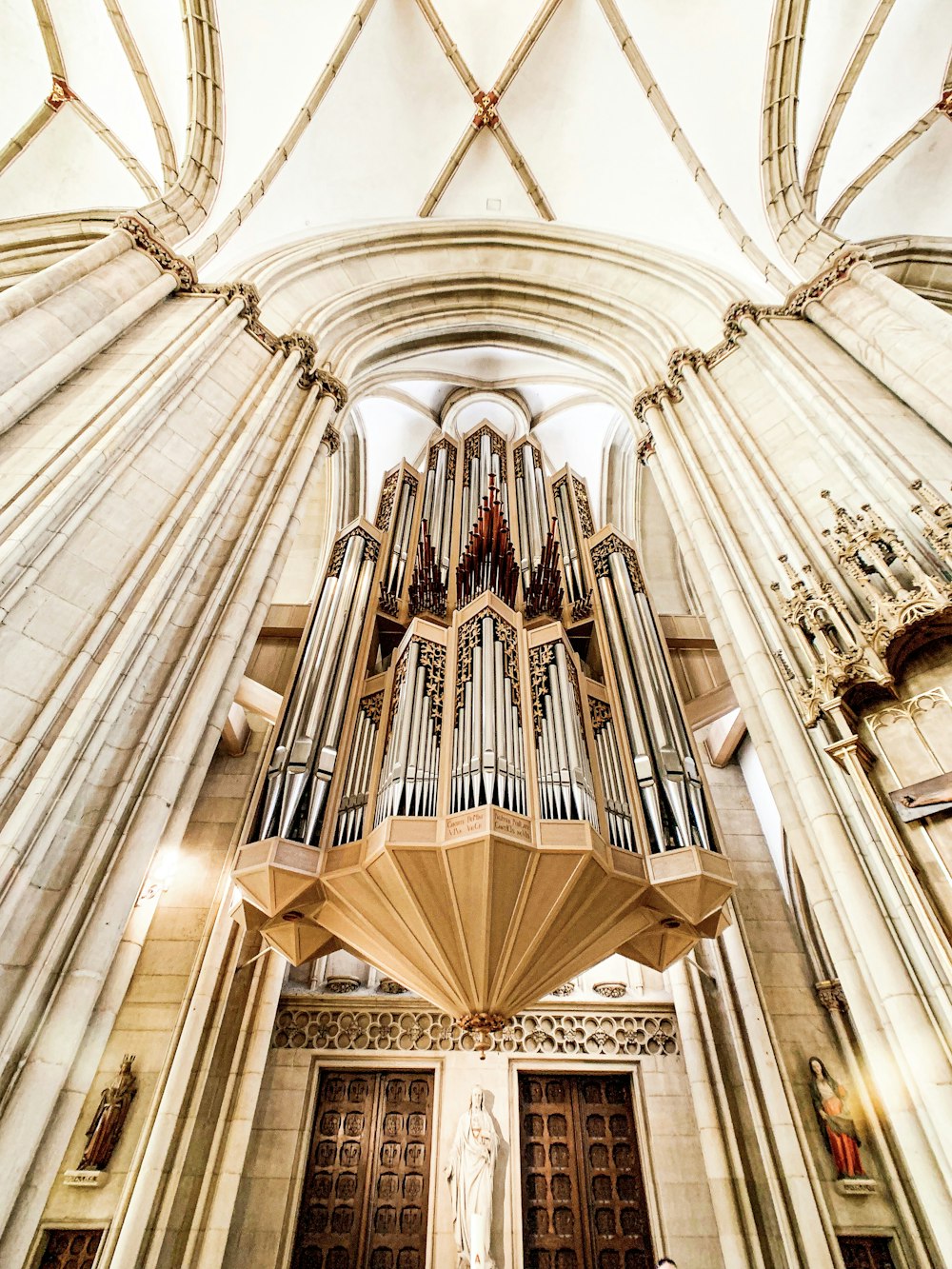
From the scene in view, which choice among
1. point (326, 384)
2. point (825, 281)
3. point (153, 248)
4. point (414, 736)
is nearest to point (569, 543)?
point (326, 384)

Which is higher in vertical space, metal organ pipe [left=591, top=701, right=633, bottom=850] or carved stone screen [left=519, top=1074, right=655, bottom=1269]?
metal organ pipe [left=591, top=701, right=633, bottom=850]

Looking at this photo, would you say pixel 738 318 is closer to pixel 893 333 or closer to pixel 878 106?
pixel 893 333

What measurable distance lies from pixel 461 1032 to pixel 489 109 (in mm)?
10249

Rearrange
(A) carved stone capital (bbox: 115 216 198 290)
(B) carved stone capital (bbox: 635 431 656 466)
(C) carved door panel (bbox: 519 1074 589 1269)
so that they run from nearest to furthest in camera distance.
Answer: (A) carved stone capital (bbox: 115 216 198 290)
(C) carved door panel (bbox: 519 1074 589 1269)
(B) carved stone capital (bbox: 635 431 656 466)

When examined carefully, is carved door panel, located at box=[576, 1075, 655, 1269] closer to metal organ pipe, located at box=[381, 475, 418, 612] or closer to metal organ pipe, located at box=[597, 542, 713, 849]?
metal organ pipe, located at box=[597, 542, 713, 849]

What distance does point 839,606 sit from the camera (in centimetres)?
354

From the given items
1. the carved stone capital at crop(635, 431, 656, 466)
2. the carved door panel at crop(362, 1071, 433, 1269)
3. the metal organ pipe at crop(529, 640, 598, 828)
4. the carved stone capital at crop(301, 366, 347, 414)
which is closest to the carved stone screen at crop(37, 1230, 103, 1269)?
the carved door panel at crop(362, 1071, 433, 1269)

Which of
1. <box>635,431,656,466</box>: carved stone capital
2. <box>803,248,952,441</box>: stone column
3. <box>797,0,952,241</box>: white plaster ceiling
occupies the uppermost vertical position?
<box>797,0,952,241</box>: white plaster ceiling

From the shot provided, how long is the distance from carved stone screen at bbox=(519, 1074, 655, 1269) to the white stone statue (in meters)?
0.52

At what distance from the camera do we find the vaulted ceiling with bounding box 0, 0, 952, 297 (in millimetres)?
6434

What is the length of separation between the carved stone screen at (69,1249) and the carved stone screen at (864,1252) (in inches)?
191

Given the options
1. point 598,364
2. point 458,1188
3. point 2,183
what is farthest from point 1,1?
point 458,1188

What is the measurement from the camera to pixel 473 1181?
5625 mm

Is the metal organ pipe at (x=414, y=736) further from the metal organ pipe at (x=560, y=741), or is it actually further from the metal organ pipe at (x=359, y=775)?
the metal organ pipe at (x=560, y=741)
